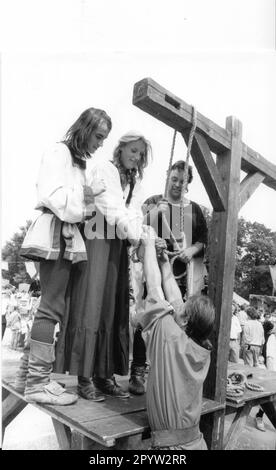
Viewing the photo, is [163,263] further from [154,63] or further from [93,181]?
[154,63]

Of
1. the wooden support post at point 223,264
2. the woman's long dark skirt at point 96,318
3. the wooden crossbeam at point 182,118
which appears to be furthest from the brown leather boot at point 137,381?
the wooden crossbeam at point 182,118

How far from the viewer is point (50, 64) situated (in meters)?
2.49

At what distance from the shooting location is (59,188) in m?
2.18

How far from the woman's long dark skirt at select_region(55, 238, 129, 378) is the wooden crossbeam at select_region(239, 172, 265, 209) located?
1018 millimetres

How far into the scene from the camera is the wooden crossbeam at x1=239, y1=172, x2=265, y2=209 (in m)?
2.97

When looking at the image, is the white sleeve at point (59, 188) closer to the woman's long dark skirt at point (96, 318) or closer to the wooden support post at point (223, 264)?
the woman's long dark skirt at point (96, 318)

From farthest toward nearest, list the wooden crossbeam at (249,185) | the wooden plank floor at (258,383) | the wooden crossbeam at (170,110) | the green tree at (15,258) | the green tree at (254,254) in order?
the green tree at (254,254), the wooden crossbeam at (249,185), the wooden plank floor at (258,383), the green tree at (15,258), the wooden crossbeam at (170,110)

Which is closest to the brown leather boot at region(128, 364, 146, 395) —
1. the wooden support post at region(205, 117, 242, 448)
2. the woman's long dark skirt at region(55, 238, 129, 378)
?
the woman's long dark skirt at region(55, 238, 129, 378)

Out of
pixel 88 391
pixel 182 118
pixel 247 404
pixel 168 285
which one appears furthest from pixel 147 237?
pixel 247 404

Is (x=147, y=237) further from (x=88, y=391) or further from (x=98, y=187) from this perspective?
(x=88, y=391)

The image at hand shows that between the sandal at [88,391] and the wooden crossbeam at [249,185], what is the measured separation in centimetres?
161

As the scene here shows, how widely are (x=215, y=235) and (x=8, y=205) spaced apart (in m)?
1.41

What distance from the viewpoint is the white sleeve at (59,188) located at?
216 cm

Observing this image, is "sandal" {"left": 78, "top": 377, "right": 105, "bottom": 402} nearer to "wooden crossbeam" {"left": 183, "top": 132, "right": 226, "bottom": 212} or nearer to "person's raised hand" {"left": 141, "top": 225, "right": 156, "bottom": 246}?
"person's raised hand" {"left": 141, "top": 225, "right": 156, "bottom": 246}
